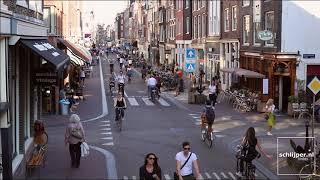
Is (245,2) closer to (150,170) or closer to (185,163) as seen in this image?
(185,163)

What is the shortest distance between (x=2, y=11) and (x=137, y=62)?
240ft

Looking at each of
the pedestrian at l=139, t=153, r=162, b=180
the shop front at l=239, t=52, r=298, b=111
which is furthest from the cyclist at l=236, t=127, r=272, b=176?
the shop front at l=239, t=52, r=298, b=111

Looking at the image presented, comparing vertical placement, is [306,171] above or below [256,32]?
below

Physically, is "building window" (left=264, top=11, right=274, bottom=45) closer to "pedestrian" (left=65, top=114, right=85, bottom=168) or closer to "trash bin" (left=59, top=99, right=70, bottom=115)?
"trash bin" (left=59, top=99, right=70, bottom=115)

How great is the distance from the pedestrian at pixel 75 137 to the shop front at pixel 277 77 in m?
16.5

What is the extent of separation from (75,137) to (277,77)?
58.1 ft

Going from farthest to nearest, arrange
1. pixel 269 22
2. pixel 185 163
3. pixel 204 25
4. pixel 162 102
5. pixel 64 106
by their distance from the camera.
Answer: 1. pixel 204 25
2. pixel 162 102
3. pixel 269 22
4. pixel 64 106
5. pixel 185 163

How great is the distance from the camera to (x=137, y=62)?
85.1 meters

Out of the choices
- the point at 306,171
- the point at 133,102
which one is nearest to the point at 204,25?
the point at 133,102

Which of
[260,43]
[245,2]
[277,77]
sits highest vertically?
[245,2]

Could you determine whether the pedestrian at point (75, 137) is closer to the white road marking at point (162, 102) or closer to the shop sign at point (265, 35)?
the shop sign at point (265, 35)

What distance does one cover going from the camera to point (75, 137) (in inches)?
648

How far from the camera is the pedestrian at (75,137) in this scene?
1636 centimetres

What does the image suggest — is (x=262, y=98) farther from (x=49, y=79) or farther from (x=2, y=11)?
(x=2, y=11)
